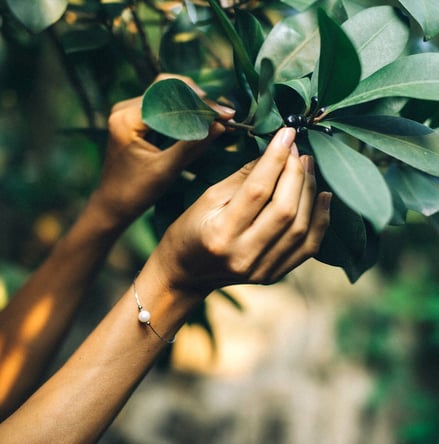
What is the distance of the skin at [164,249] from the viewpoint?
62 centimetres

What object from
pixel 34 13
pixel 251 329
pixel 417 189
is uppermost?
pixel 34 13

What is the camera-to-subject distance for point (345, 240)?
68cm

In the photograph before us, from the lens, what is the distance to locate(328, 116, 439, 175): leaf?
0.62 metres

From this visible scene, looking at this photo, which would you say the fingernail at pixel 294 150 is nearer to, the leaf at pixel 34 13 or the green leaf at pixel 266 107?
the green leaf at pixel 266 107

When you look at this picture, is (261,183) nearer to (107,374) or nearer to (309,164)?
(309,164)

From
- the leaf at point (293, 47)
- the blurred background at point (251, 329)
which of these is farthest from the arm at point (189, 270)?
the blurred background at point (251, 329)

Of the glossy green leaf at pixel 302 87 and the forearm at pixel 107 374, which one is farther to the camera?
the forearm at pixel 107 374

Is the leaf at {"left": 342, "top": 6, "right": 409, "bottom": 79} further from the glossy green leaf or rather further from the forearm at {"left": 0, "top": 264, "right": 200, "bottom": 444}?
the forearm at {"left": 0, "top": 264, "right": 200, "bottom": 444}

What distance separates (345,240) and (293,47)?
0.24m

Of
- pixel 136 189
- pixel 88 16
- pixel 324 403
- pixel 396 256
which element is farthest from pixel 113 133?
pixel 324 403

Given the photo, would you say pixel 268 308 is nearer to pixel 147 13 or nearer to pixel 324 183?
pixel 147 13

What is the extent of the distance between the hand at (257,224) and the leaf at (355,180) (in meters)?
0.06

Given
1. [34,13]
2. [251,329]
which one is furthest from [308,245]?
[251,329]

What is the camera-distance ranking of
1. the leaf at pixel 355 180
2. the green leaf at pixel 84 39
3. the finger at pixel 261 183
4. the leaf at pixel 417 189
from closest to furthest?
the leaf at pixel 355 180 < the finger at pixel 261 183 < the leaf at pixel 417 189 < the green leaf at pixel 84 39
